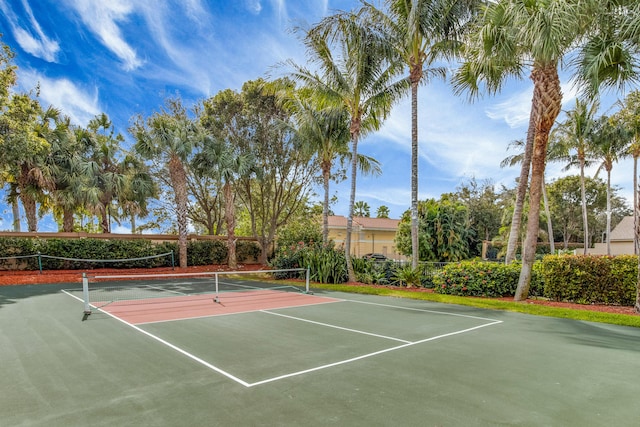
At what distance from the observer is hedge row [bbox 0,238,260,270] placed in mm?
18516

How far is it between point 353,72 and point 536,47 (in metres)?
7.92

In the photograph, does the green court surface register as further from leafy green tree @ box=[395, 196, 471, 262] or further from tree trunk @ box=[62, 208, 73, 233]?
leafy green tree @ box=[395, 196, 471, 262]

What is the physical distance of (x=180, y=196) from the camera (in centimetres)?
2209

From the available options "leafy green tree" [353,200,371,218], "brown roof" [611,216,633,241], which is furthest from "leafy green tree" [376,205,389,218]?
"brown roof" [611,216,633,241]

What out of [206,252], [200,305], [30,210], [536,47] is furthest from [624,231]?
[30,210]

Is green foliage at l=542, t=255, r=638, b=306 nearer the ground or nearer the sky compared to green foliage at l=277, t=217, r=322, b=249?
nearer the ground

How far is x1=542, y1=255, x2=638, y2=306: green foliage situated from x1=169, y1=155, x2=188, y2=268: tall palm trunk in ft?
62.2

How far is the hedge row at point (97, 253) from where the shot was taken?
18.5 meters

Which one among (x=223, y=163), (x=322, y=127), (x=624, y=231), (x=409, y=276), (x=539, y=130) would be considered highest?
(x=322, y=127)

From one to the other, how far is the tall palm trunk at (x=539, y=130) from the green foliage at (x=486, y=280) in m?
0.76

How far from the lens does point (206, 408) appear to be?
3.84 m

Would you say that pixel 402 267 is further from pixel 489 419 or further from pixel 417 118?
pixel 489 419

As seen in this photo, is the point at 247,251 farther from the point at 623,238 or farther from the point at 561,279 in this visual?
the point at 623,238

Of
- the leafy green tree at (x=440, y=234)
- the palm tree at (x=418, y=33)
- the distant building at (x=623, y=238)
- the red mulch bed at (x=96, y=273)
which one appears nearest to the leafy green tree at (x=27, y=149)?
the red mulch bed at (x=96, y=273)
